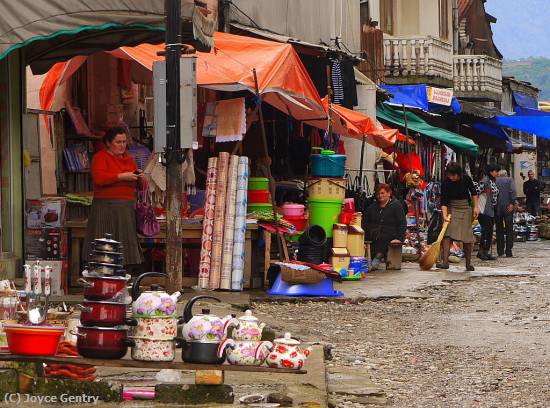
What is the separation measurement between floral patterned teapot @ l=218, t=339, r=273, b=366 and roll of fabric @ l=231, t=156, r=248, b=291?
290 inches

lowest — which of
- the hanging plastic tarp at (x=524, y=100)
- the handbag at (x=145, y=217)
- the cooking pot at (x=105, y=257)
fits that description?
the cooking pot at (x=105, y=257)

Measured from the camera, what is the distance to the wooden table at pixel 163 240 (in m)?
14.8

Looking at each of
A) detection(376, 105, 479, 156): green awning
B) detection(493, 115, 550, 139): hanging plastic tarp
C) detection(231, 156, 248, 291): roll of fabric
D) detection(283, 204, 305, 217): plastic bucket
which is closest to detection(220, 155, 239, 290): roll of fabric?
detection(231, 156, 248, 291): roll of fabric

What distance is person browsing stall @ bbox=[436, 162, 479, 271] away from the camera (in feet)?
68.2

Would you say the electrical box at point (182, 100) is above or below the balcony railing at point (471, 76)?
below

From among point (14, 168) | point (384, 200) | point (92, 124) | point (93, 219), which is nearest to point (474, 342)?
point (93, 219)

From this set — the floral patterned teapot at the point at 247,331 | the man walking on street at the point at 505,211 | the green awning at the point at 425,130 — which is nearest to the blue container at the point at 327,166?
the man walking on street at the point at 505,211

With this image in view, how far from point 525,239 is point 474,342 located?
76.2 ft

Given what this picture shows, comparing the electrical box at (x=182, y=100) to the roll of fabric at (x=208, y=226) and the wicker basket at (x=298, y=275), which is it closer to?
the roll of fabric at (x=208, y=226)

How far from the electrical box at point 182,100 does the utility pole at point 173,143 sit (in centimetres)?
4

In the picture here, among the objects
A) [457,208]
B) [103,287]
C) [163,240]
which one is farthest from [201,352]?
[457,208]

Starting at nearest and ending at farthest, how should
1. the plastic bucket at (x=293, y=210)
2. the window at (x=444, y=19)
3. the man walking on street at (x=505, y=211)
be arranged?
the plastic bucket at (x=293, y=210) → the man walking on street at (x=505, y=211) → the window at (x=444, y=19)

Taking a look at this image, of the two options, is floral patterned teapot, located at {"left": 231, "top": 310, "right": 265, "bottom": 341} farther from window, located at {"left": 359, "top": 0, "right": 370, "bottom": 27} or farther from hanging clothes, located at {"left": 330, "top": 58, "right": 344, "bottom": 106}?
window, located at {"left": 359, "top": 0, "right": 370, "bottom": 27}

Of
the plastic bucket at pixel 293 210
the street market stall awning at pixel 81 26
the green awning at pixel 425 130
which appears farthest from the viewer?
the green awning at pixel 425 130
